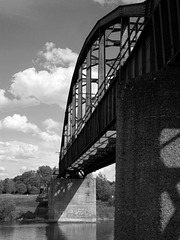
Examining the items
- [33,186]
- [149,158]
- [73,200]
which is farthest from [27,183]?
[149,158]

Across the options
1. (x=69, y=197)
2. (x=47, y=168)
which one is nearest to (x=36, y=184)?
(x=47, y=168)

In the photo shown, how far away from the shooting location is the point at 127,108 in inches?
399

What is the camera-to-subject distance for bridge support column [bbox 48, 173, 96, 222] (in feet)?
174

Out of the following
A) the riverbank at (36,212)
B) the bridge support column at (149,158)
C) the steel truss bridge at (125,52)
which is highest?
the steel truss bridge at (125,52)

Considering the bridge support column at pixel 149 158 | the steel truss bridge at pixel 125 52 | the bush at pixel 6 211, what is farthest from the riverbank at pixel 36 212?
the bridge support column at pixel 149 158

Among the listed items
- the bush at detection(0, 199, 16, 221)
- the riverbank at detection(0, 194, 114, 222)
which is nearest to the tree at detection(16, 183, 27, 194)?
the riverbank at detection(0, 194, 114, 222)

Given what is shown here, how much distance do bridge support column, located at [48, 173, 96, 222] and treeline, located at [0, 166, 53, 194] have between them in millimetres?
58156

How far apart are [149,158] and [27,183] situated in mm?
131774

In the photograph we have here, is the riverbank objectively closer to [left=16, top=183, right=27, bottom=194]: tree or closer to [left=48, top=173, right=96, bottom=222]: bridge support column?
[left=48, top=173, right=96, bottom=222]: bridge support column

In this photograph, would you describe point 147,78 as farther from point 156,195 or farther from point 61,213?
point 61,213

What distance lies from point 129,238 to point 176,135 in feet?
9.49

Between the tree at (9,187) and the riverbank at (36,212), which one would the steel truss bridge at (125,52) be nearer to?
the riverbank at (36,212)

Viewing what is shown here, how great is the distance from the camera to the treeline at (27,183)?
394ft

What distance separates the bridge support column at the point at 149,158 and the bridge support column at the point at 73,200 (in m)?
43.9
